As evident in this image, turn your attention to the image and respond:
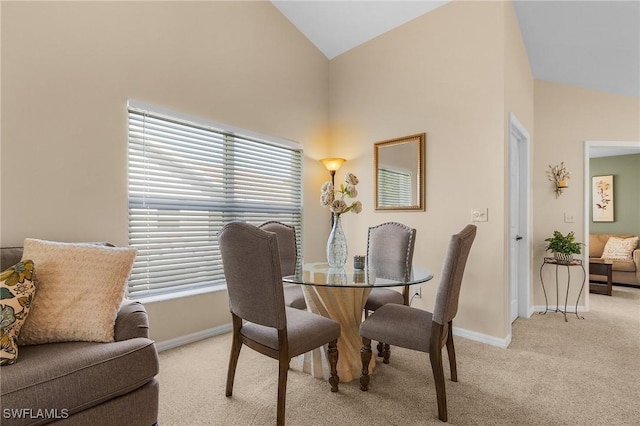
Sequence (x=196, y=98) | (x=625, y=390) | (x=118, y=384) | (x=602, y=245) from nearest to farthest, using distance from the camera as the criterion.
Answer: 1. (x=118, y=384)
2. (x=625, y=390)
3. (x=196, y=98)
4. (x=602, y=245)

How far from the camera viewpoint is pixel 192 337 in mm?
2820

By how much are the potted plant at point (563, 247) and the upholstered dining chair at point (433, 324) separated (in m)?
2.45

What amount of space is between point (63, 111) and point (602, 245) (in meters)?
7.49

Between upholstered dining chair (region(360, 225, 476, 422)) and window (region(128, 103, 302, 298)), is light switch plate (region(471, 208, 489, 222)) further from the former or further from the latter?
window (region(128, 103, 302, 298))

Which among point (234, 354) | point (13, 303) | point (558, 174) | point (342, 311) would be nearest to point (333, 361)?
point (342, 311)

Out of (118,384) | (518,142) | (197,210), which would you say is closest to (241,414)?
(118,384)

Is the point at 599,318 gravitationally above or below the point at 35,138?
below

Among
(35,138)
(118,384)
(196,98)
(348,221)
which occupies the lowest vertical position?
(118,384)

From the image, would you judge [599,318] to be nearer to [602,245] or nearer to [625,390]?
[625,390]

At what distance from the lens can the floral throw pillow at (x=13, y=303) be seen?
1.31 m

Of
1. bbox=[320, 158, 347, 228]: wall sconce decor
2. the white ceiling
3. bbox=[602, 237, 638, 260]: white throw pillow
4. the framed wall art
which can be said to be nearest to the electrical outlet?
bbox=[320, 158, 347, 228]: wall sconce decor

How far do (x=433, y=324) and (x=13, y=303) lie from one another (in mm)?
2008

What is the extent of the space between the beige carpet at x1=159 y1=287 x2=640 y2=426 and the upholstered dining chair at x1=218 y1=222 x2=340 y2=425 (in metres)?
0.27

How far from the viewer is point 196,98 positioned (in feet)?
9.42
